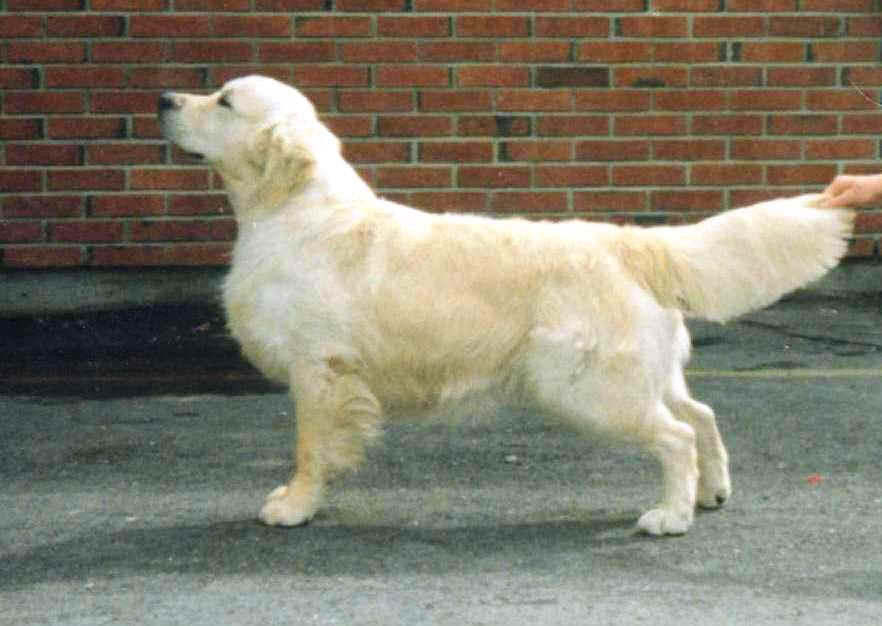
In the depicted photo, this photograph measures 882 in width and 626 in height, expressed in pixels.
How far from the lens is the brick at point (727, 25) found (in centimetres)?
870

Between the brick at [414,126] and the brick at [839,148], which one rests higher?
the brick at [414,126]

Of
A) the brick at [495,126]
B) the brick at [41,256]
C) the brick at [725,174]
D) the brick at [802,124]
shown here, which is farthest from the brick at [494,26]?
the brick at [41,256]

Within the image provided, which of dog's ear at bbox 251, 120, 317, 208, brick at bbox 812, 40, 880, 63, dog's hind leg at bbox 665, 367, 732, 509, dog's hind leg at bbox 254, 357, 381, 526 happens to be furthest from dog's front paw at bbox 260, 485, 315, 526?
brick at bbox 812, 40, 880, 63

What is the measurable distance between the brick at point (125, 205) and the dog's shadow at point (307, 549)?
3552mm

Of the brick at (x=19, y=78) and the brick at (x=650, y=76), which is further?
the brick at (x=650, y=76)

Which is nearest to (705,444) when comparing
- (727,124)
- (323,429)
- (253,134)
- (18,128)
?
(323,429)

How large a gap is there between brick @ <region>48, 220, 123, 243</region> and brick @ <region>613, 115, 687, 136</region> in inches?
102

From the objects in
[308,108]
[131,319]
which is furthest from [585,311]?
[131,319]

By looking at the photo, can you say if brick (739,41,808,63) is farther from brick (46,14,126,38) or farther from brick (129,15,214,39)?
brick (46,14,126,38)

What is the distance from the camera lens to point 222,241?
865 centimetres

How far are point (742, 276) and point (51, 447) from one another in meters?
2.73

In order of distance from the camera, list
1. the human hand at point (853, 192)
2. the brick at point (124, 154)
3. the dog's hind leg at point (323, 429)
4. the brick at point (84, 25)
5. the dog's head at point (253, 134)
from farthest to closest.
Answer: the brick at point (124, 154) < the brick at point (84, 25) < the dog's head at point (253, 134) < the dog's hind leg at point (323, 429) < the human hand at point (853, 192)

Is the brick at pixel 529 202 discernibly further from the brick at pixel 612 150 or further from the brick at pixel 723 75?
the brick at pixel 723 75

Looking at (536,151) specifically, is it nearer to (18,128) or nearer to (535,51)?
(535,51)
